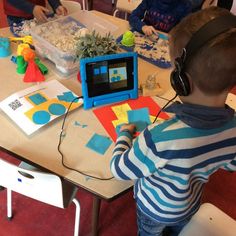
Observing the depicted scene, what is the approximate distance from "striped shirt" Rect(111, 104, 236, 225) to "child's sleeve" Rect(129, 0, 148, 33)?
0.97m

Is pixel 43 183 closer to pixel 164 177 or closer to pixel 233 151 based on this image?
pixel 164 177

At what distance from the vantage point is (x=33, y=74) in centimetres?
130

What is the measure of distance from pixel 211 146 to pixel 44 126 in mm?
599

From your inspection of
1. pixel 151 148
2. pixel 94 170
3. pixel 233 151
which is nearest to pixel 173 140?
pixel 151 148

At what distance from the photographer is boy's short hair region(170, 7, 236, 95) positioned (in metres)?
0.63

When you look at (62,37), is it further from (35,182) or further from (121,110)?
(35,182)

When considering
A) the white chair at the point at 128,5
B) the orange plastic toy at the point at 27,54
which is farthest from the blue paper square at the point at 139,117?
the white chair at the point at 128,5

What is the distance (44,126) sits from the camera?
3.58 ft

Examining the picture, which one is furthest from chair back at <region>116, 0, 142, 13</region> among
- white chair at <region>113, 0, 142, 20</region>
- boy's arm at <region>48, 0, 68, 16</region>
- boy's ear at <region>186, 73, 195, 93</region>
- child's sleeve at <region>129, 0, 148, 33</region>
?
boy's ear at <region>186, 73, 195, 93</region>

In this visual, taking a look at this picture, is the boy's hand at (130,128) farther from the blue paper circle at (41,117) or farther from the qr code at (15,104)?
the qr code at (15,104)

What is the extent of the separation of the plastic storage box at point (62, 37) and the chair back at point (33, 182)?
1.67 feet

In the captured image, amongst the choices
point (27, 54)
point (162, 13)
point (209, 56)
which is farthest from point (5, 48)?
point (209, 56)

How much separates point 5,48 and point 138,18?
802 millimetres

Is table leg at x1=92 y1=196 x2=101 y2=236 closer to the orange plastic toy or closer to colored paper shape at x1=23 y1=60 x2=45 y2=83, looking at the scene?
colored paper shape at x1=23 y1=60 x2=45 y2=83
